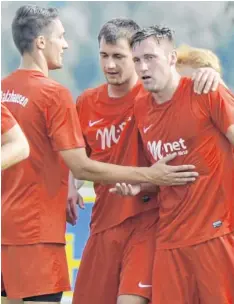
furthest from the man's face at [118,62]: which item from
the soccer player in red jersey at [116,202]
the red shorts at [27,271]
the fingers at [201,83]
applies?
the red shorts at [27,271]

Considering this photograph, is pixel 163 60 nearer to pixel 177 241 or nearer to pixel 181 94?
pixel 181 94

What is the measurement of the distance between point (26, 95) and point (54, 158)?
1.00 feet

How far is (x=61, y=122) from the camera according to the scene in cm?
475

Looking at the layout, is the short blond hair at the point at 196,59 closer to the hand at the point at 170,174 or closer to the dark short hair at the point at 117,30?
the dark short hair at the point at 117,30

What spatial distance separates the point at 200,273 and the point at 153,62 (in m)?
0.92

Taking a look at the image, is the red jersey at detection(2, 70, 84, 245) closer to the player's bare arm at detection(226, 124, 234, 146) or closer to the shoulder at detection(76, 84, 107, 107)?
the shoulder at detection(76, 84, 107, 107)

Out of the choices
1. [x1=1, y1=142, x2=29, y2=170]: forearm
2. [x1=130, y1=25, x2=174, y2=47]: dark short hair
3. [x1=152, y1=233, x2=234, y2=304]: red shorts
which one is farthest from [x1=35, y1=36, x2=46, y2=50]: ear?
[x1=152, y1=233, x2=234, y2=304]: red shorts

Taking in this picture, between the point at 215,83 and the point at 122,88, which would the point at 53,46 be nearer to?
the point at 122,88

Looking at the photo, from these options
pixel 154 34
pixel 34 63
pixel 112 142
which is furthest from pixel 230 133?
pixel 34 63

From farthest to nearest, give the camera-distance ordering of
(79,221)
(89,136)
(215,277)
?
(79,221) < (89,136) < (215,277)

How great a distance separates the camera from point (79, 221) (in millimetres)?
6148

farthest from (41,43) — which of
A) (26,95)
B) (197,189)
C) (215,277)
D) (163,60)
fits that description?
(215,277)

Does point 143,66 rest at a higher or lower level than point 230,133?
higher

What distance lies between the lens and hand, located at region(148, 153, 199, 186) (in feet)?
15.2
